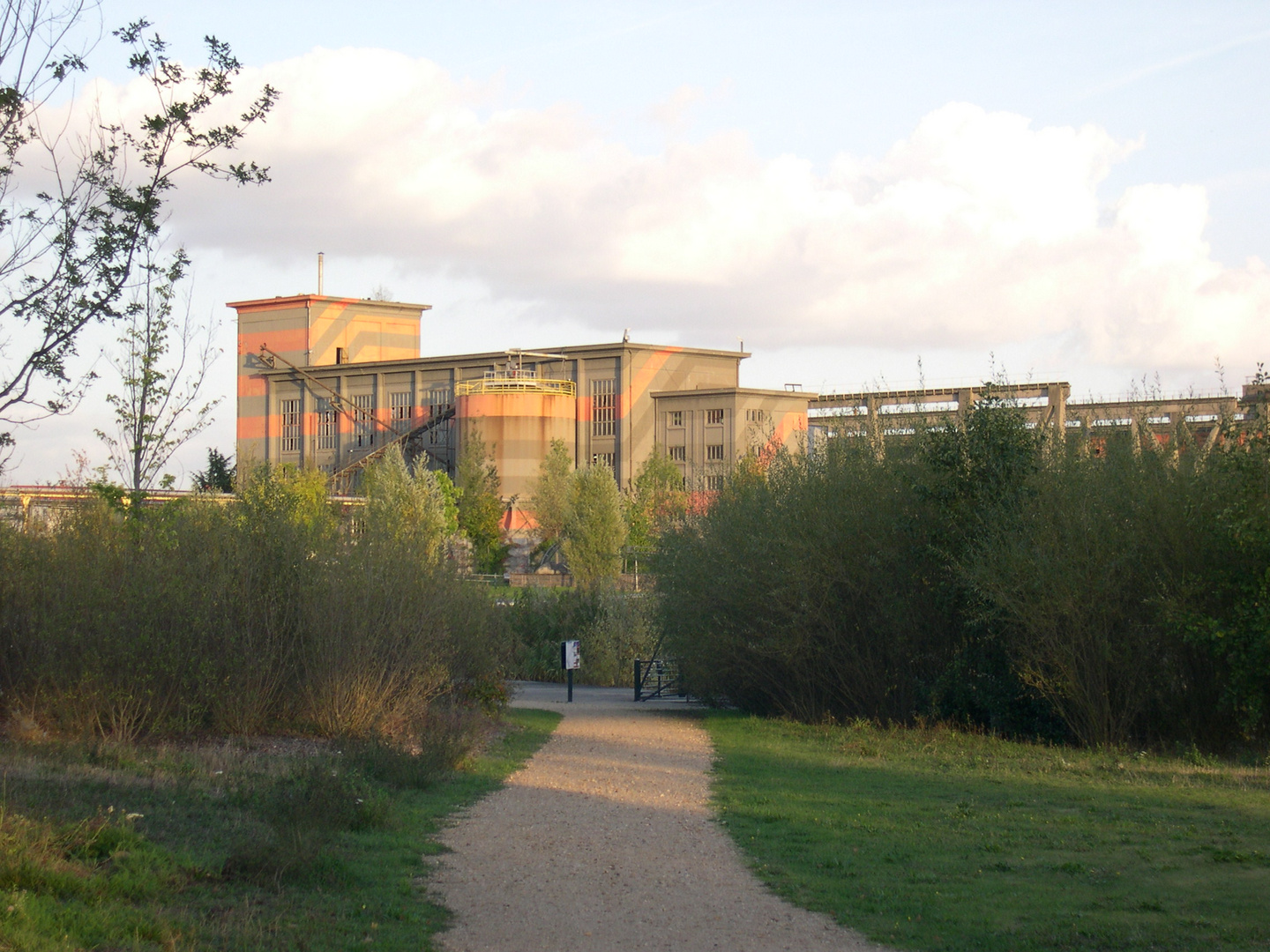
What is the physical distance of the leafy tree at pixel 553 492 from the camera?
241 feet

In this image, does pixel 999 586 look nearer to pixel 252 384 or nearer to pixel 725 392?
pixel 725 392

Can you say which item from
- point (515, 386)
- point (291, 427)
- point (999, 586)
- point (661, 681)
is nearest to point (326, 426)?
point (291, 427)

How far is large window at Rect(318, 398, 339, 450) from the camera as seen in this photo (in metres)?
89.1

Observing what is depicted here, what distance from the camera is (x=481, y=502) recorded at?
248 ft

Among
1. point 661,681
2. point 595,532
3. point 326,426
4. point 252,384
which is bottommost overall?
point 661,681

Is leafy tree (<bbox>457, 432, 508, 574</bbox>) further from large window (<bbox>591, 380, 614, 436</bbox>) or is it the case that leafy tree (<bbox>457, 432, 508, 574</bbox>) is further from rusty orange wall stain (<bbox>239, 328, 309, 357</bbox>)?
rusty orange wall stain (<bbox>239, 328, 309, 357</bbox>)

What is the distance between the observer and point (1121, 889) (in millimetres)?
8945

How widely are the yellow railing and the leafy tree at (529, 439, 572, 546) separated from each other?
14.7 feet

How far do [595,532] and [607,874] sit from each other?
5336 centimetres

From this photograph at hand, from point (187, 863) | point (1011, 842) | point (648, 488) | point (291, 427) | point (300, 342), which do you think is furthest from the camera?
point (300, 342)

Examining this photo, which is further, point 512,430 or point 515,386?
point 515,386

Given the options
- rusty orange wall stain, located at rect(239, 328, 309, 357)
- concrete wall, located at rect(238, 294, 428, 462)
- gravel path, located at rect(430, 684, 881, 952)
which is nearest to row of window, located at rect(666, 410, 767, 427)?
concrete wall, located at rect(238, 294, 428, 462)

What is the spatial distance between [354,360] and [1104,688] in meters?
81.8

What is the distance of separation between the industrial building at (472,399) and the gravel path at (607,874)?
59.2 meters
